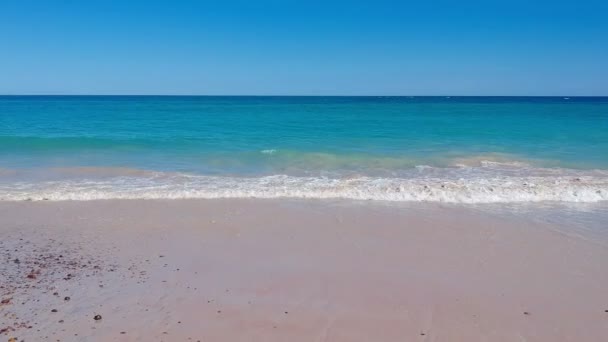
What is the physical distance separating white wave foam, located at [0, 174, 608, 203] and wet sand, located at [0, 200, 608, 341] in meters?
1.59

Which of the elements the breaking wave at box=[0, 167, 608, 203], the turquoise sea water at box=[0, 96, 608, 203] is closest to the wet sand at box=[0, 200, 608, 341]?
the breaking wave at box=[0, 167, 608, 203]

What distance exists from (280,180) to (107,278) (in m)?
7.43

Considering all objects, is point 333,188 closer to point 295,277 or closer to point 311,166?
point 311,166

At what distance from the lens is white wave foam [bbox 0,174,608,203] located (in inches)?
437

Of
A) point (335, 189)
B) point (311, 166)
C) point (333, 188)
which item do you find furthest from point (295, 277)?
point (311, 166)

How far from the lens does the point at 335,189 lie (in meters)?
11.8

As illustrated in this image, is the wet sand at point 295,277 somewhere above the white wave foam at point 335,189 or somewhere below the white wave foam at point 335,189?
below

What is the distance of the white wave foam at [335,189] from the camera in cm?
1110

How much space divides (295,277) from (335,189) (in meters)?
5.65

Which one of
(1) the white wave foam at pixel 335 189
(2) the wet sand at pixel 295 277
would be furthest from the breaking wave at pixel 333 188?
(2) the wet sand at pixel 295 277

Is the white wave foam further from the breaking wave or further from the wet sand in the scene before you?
the wet sand

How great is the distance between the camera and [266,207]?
1012 centimetres

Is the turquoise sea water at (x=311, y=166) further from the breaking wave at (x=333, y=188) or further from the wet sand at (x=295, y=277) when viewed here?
the wet sand at (x=295, y=277)

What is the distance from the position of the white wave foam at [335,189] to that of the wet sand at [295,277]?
1.59 m
